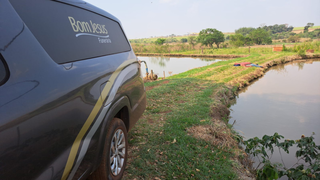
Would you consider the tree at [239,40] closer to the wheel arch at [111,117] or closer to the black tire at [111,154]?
the wheel arch at [111,117]

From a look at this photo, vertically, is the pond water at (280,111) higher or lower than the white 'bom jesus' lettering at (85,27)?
lower

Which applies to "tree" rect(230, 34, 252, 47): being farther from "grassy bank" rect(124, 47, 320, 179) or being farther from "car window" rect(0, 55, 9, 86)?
"car window" rect(0, 55, 9, 86)

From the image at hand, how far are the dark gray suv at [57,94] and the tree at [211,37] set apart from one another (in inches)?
1989

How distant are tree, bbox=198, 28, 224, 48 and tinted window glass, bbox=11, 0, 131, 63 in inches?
1976

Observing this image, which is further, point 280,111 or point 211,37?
point 211,37

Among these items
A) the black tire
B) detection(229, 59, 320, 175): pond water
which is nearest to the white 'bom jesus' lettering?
the black tire

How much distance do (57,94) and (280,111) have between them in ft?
27.1

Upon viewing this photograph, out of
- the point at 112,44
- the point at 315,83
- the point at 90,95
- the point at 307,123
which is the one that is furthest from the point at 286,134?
the point at 315,83

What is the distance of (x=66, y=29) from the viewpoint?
206cm

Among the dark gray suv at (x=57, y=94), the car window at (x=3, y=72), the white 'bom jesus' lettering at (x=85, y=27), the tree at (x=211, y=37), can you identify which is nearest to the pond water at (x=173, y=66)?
the white 'bom jesus' lettering at (x=85, y=27)

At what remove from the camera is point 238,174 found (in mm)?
3242

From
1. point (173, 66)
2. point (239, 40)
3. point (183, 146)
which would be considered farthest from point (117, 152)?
point (239, 40)

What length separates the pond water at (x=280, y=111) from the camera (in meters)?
6.09

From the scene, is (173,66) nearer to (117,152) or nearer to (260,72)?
(260,72)
